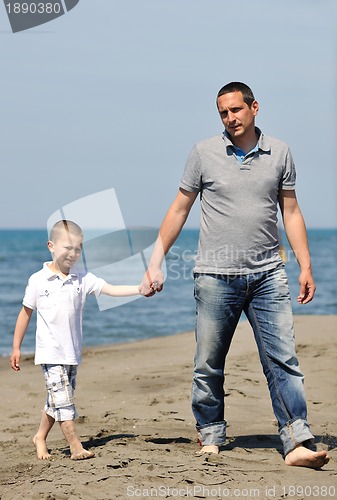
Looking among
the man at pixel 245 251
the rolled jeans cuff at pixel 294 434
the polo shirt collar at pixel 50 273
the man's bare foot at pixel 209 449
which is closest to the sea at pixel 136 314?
the polo shirt collar at pixel 50 273

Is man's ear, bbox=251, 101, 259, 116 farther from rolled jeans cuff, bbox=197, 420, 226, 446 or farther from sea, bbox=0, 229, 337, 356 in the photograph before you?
sea, bbox=0, 229, 337, 356

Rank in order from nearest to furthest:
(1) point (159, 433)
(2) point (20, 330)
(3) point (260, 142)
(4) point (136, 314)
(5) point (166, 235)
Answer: (3) point (260, 142) < (5) point (166, 235) < (2) point (20, 330) < (1) point (159, 433) < (4) point (136, 314)

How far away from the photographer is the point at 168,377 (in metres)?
7.87

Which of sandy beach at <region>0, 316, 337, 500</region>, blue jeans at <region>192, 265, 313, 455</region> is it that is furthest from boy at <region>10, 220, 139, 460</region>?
blue jeans at <region>192, 265, 313, 455</region>

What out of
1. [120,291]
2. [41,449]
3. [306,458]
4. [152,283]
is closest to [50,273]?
[120,291]

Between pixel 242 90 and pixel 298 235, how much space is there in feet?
3.07

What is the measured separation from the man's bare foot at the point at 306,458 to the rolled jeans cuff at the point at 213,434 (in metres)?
0.48

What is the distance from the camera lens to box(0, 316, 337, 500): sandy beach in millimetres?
4195

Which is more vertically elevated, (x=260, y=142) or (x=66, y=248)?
(x=260, y=142)

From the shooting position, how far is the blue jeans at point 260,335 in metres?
4.80

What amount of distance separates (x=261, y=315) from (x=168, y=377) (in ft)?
10.4

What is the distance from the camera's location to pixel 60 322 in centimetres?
510

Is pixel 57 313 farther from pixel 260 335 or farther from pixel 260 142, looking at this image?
pixel 260 142

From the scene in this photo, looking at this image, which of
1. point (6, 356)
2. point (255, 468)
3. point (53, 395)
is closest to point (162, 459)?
point (255, 468)
